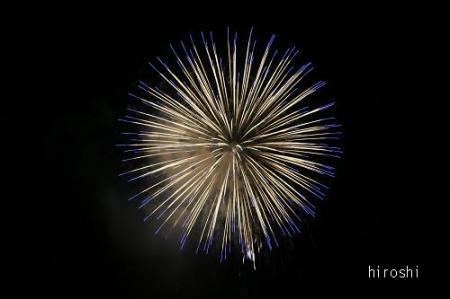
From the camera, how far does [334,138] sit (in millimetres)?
10633

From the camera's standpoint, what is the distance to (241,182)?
10625mm

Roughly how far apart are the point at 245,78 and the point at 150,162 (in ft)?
12.1

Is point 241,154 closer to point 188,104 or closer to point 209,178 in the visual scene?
point 209,178

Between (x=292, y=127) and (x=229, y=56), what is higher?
A: (x=229, y=56)

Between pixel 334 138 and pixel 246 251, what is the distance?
4378mm

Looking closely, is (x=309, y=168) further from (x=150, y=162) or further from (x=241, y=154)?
(x=150, y=162)

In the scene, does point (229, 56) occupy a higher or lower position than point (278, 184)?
higher

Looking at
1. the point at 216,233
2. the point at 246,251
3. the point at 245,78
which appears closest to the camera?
the point at 245,78

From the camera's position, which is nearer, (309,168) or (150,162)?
(309,168)

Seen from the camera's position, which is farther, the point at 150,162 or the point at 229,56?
the point at 150,162

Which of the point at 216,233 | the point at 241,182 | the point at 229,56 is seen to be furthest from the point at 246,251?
the point at 229,56

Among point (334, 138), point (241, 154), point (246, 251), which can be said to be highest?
point (334, 138)

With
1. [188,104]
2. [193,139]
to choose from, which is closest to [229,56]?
[188,104]

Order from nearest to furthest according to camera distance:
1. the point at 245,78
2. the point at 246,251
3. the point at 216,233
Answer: the point at 245,78 < the point at 216,233 < the point at 246,251
